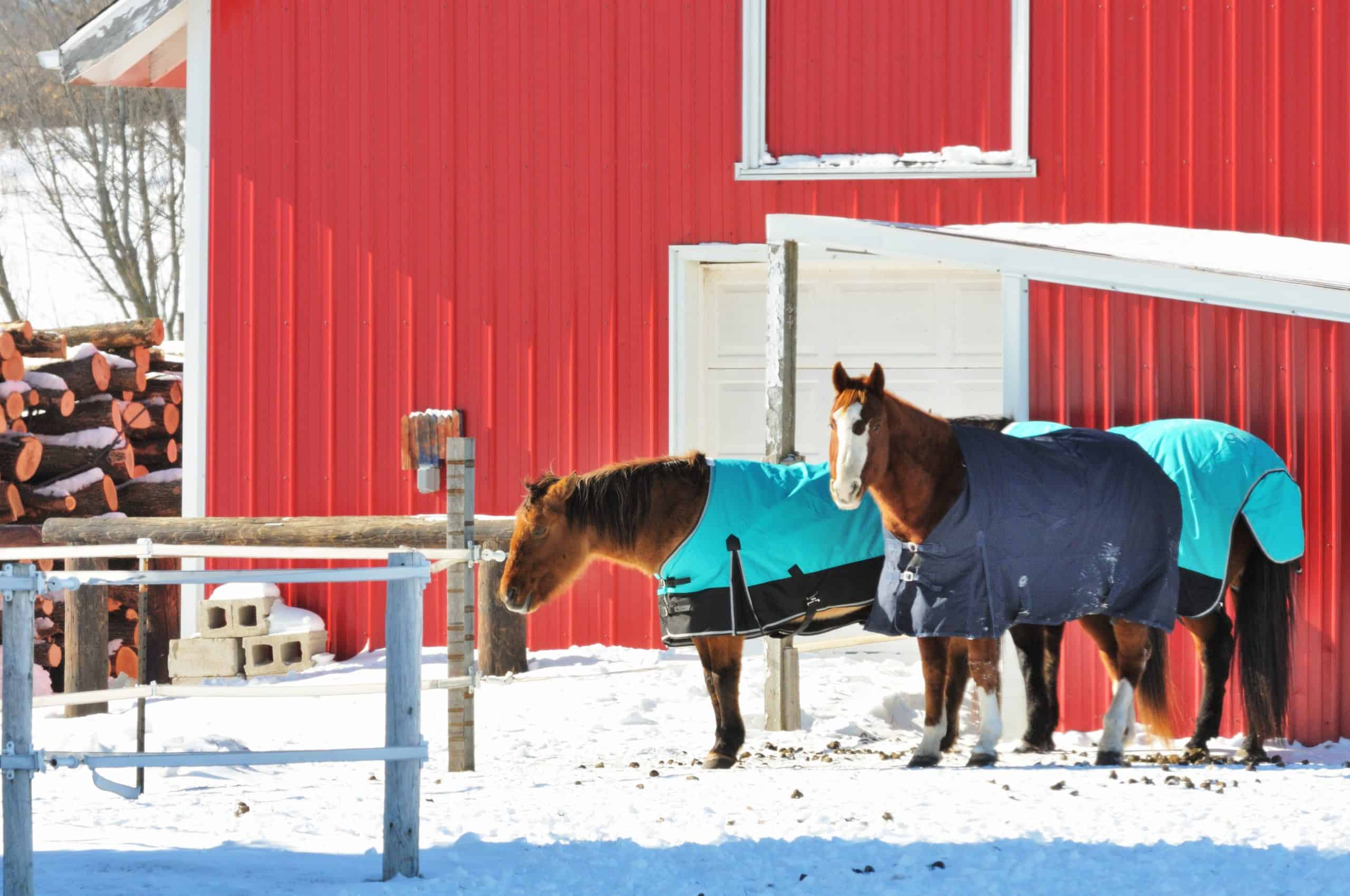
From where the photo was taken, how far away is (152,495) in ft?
37.6

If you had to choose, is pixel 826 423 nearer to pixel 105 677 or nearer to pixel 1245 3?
pixel 1245 3

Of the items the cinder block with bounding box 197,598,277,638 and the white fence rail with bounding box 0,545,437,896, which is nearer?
the white fence rail with bounding box 0,545,437,896

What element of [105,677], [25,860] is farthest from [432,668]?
[25,860]

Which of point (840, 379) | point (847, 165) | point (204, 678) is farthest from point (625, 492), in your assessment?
point (204, 678)

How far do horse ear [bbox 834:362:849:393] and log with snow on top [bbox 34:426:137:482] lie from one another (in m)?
6.79

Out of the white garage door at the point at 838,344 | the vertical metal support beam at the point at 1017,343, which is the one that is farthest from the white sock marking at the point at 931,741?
the white garage door at the point at 838,344

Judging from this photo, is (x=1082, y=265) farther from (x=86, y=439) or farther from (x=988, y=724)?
(x=86, y=439)

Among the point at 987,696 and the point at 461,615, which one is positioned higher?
the point at 461,615

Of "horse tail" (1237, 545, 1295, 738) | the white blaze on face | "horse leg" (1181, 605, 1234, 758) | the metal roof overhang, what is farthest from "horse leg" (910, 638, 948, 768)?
the metal roof overhang

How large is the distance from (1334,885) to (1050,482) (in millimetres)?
2145

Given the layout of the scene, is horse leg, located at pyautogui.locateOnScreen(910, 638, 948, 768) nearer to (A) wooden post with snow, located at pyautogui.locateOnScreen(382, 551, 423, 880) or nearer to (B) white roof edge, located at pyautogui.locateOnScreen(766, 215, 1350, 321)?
(B) white roof edge, located at pyautogui.locateOnScreen(766, 215, 1350, 321)

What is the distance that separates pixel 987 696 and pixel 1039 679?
2.04ft

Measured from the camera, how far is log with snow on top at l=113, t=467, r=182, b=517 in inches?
447

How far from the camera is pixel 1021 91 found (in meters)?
9.07
